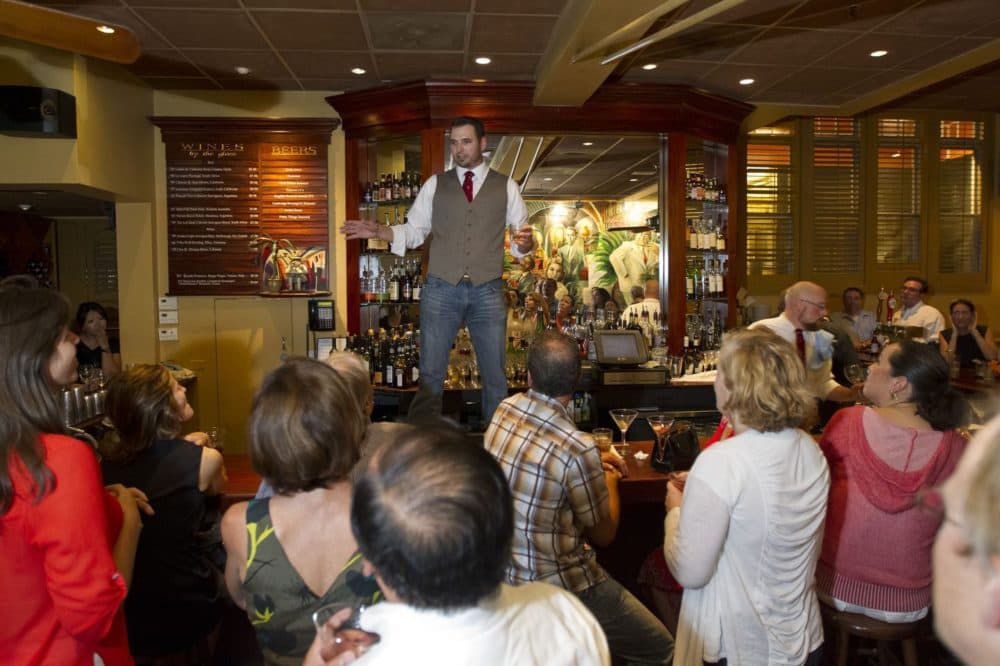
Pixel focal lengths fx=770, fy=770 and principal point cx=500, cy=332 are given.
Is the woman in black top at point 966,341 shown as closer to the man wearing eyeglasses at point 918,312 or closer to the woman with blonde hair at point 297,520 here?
the man wearing eyeglasses at point 918,312

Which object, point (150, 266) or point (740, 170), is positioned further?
point (740, 170)

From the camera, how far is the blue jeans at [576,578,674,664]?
7.22ft

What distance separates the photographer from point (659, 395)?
487cm

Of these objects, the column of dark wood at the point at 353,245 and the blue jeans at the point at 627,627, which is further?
the column of dark wood at the point at 353,245

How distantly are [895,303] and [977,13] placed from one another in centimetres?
360

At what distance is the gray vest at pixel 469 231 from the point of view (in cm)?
405

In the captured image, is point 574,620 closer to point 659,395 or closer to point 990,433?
point 990,433

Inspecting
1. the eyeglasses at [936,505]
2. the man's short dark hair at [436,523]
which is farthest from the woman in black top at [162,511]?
the eyeglasses at [936,505]

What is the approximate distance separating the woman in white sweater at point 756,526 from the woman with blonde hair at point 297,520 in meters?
0.88

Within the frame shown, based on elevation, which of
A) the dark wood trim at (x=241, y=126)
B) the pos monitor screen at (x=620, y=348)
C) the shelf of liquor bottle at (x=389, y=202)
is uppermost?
the dark wood trim at (x=241, y=126)

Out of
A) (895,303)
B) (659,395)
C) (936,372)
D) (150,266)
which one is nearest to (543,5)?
(659,395)

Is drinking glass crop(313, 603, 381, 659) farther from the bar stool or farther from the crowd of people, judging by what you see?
the bar stool

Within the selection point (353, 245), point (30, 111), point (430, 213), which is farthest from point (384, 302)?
point (30, 111)

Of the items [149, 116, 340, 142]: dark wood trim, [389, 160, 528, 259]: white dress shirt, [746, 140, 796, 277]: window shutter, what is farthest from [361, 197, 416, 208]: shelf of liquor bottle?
[746, 140, 796, 277]: window shutter
